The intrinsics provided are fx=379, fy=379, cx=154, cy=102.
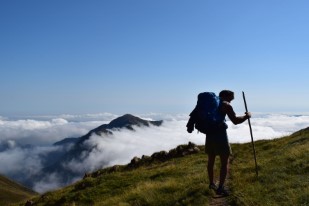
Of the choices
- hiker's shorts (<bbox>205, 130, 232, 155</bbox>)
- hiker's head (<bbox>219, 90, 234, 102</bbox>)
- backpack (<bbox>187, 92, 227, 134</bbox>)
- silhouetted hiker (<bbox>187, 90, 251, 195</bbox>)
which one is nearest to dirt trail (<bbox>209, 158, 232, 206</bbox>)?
silhouetted hiker (<bbox>187, 90, 251, 195</bbox>)

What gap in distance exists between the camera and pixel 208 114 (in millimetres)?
12602

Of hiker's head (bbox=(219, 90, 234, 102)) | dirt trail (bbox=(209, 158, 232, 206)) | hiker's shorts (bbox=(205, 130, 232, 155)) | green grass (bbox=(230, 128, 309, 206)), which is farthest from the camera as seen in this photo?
hiker's head (bbox=(219, 90, 234, 102))

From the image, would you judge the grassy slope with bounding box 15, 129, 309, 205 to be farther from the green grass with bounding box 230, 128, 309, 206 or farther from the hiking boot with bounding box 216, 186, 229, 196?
the hiking boot with bounding box 216, 186, 229, 196

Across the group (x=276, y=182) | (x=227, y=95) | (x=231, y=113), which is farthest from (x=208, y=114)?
(x=276, y=182)

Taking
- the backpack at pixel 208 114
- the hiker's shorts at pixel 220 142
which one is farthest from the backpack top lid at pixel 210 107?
the hiker's shorts at pixel 220 142

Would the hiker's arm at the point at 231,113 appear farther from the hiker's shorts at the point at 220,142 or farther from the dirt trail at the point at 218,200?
the dirt trail at the point at 218,200

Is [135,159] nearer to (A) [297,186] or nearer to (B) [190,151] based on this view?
(B) [190,151]

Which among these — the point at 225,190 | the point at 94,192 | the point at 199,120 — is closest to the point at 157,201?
the point at 225,190

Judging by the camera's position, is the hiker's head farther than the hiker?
Yes

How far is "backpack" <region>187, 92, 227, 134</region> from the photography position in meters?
12.6

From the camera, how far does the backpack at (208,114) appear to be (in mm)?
12633

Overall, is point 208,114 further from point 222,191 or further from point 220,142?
point 222,191

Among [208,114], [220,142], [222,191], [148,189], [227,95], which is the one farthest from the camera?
[148,189]

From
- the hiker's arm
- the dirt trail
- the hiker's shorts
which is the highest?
the hiker's arm
